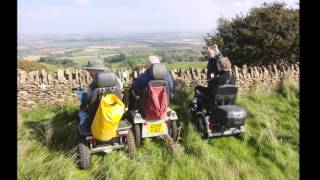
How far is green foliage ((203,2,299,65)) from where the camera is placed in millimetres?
13477

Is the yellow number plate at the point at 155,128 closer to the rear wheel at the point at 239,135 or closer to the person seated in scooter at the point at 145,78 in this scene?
the person seated in scooter at the point at 145,78

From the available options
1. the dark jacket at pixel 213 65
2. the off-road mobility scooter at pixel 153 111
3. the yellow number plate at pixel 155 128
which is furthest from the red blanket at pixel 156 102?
the dark jacket at pixel 213 65

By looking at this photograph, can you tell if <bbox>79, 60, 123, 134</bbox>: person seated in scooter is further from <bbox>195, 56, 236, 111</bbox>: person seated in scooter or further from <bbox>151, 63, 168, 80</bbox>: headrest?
<bbox>195, 56, 236, 111</bbox>: person seated in scooter

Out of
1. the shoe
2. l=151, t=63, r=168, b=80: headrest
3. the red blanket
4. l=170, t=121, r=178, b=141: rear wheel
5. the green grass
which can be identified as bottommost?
the green grass

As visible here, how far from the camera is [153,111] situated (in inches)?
255

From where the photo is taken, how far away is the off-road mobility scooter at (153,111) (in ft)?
20.9

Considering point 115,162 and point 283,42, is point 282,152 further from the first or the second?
point 283,42

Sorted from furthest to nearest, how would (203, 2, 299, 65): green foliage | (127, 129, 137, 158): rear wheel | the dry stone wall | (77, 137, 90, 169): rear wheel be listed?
(203, 2, 299, 65): green foliage < the dry stone wall < (127, 129, 137, 158): rear wheel < (77, 137, 90, 169): rear wheel

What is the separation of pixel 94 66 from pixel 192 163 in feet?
7.75

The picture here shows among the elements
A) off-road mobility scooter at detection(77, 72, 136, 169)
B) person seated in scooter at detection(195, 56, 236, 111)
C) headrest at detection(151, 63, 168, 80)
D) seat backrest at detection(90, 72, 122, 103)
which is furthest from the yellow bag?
person seated in scooter at detection(195, 56, 236, 111)

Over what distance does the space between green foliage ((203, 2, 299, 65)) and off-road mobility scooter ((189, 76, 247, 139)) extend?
6.58 metres

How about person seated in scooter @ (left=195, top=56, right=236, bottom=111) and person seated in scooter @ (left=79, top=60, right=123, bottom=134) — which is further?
person seated in scooter @ (left=195, top=56, right=236, bottom=111)

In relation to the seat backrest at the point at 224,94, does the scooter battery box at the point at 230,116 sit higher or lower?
lower

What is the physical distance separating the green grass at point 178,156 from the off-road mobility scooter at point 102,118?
199 millimetres
